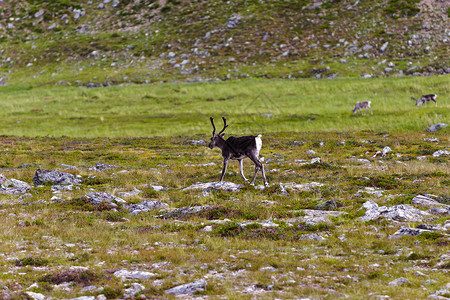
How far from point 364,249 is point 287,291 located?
3.51m

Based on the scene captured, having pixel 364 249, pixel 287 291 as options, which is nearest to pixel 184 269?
pixel 287 291

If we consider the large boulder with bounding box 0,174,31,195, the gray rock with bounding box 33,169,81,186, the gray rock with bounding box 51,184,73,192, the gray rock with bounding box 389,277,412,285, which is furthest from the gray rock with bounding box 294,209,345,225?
the large boulder with bounding box 0,174,31,195

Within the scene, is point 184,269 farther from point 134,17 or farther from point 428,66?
point 134,17

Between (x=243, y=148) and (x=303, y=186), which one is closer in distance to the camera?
(x=303, y=186)

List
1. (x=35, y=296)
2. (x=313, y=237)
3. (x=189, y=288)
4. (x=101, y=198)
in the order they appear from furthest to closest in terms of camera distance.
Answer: (x=101, y=198) < (x=313, y=237) < (x=189, y=288) < (x=35, y=296)

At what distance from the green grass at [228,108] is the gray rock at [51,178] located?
2257 centimetres

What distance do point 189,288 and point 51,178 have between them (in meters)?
13.6

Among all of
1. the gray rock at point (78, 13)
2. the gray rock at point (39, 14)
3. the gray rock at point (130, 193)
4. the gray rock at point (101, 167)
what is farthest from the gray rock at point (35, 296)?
the gray rock at point (39, 14)

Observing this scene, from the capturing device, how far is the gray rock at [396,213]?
1348 cm

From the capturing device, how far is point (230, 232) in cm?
1298

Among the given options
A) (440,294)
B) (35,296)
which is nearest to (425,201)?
(440,294)

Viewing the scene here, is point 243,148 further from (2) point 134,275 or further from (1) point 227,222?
(2) point 134,275

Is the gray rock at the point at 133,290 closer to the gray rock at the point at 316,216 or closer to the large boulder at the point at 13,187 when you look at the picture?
the gray rock at the point at 316,216

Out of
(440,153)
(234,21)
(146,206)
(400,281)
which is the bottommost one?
(234,21)
